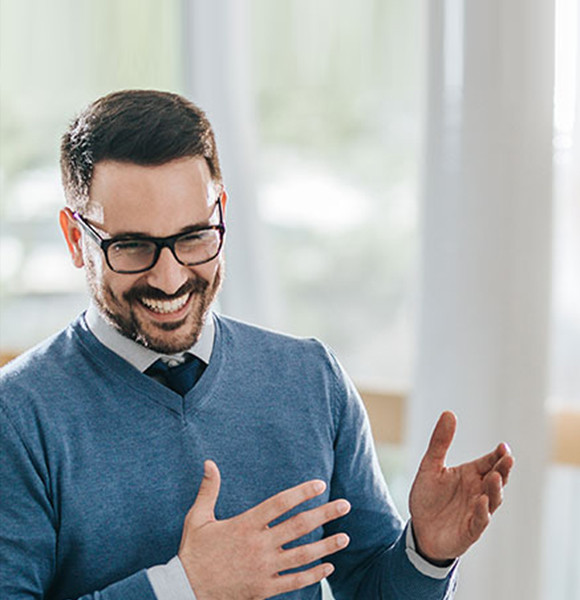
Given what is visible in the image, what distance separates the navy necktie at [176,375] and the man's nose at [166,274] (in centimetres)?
10

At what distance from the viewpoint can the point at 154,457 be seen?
1075 mm

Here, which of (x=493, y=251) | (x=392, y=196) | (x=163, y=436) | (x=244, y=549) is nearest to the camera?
(x=244, y=549)

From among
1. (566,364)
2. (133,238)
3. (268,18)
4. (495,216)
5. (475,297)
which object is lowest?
(566,364)

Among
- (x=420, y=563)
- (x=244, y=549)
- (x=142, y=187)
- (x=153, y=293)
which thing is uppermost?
(x=142, y=187)

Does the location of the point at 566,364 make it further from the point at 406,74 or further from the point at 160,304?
the point at 160,304

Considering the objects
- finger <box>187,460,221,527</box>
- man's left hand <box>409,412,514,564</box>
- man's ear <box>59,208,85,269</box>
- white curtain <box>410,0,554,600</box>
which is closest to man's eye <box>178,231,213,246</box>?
man's ear <box>59,208,85,269</box>

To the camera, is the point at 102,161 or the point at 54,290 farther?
the point at 54,290

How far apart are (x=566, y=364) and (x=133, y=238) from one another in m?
1.23

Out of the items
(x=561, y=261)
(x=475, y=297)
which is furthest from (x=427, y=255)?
(x=561, y=261)

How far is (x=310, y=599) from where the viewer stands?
118cm

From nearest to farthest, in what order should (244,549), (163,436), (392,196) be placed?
(244,549) < (163,436) < (392,196)

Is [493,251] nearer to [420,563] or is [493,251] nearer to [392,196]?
[392,196]

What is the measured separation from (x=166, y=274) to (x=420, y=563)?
1.42 ft

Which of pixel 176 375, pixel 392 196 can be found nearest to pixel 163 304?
pixel 176 375
